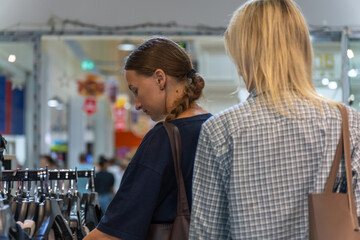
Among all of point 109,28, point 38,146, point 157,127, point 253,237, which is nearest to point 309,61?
point 253,237

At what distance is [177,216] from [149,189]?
13 centimetres

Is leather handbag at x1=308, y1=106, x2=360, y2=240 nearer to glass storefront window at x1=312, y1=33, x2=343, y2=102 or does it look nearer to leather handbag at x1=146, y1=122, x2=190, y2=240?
leather handbag at x1=146, y1=122, x2=190, y2=240

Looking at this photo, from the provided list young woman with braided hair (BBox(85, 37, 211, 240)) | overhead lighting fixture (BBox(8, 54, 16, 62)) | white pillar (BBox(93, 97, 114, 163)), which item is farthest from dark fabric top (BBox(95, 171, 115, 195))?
white pillar (BBox(93, 97, 114, 163))

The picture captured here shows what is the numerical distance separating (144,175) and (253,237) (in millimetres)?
508

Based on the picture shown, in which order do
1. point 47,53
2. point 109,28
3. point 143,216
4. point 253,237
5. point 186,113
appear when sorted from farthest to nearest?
point 47,53 < point 109,28 < point 186,113 < point 143,216 < point 253,237

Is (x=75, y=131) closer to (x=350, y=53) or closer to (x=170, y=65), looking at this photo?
(x=350, y=53)

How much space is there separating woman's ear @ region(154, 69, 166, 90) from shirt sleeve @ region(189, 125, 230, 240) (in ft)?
1.65

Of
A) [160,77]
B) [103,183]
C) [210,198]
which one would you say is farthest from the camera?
[103,183]

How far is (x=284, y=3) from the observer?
1.50 m

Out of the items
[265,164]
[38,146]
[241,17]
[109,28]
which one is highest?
[109,28]

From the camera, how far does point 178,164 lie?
1814 millimetres

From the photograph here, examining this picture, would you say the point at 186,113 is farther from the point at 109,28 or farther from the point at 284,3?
the point at 109,28

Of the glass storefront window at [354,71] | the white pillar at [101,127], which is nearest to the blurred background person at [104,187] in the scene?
the glass storefront window at [354,71]

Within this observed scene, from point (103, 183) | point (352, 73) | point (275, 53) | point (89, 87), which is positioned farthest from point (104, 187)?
point (275, 53)
